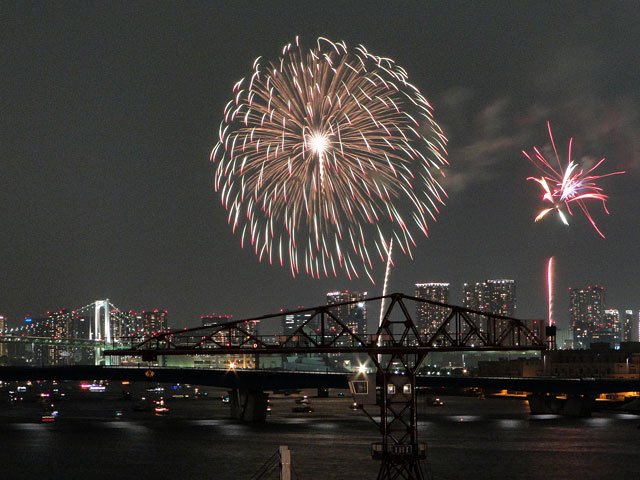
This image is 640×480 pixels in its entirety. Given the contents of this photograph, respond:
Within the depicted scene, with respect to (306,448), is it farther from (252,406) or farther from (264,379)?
(252,406)

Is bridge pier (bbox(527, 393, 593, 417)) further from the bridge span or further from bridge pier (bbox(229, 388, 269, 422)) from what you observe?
bridge pier (bbox(229, 388, 269, 422))

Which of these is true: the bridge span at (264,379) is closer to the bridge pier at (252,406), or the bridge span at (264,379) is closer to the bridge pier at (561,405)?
the bridge pier at (252,406)

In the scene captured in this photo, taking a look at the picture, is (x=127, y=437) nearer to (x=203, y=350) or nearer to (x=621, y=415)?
(x=203, y=350)

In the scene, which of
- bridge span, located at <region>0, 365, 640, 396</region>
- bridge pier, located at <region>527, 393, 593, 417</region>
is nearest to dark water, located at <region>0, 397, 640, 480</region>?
bridge span, located at <region>0, 365, 640, 396</region>

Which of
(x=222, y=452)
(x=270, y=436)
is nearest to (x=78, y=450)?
(x=222, y=452)

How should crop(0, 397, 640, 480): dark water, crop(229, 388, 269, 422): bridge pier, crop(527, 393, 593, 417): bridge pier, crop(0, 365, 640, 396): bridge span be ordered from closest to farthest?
crop(0, 397, 640, 480): dark water < crop(0, 365, 640, 396): bridge span < crop(229, 388, 269, 422): bridge pier < crop(527, 393, 593, 417): bridge pier

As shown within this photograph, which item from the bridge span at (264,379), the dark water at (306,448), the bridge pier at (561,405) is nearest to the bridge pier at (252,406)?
the bridge span at (264,379)
